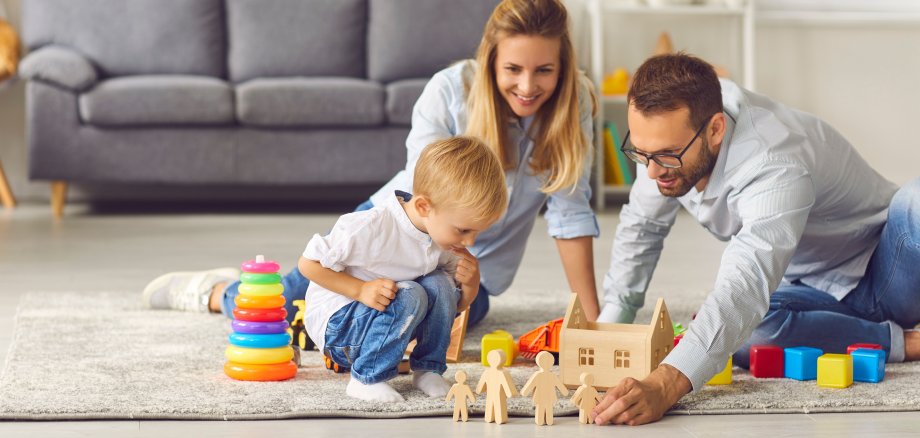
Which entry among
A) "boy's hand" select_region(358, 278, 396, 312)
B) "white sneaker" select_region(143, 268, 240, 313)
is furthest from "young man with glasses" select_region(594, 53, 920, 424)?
"white sneaker" select_region(143, 268, 240, 313)

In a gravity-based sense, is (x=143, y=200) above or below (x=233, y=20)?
below

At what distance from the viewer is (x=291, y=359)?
77.5 inches

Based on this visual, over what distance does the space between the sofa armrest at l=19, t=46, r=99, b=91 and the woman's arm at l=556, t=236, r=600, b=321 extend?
268 cm

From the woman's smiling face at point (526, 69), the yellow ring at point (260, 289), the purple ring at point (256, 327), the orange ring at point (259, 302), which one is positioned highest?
the woman's smiling face at point (526, 69)

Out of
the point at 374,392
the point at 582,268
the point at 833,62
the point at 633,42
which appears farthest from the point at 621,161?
the point at 374,392

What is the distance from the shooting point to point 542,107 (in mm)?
2295

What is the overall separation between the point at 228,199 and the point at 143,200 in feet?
1.22

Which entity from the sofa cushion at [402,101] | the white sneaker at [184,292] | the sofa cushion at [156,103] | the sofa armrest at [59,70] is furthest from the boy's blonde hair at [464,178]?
the sofa armrest at [59,70]

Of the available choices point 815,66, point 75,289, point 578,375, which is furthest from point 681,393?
point 815,66

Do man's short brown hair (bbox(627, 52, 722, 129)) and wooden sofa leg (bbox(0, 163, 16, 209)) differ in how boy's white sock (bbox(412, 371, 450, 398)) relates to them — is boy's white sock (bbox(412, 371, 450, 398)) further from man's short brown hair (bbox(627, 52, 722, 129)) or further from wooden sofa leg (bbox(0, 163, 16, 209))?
wooden sofa leg (bbox(0, 163, 16, 209))

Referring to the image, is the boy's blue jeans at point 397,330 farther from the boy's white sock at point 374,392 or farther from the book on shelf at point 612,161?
the book on shelf at point 612,161

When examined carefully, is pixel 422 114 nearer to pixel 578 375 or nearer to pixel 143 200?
pixel 578 375

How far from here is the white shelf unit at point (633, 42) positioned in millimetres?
5027

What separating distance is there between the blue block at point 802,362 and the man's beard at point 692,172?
0.33 m
